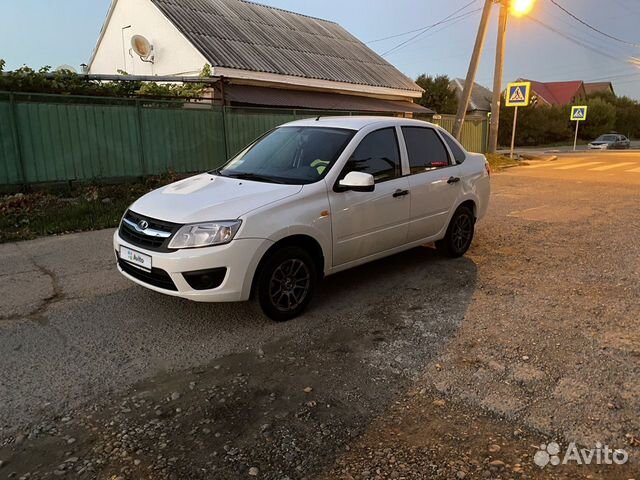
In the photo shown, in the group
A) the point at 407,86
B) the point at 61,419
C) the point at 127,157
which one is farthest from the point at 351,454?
the point at 407,86

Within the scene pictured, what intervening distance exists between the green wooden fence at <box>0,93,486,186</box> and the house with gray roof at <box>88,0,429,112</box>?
2.96 meters

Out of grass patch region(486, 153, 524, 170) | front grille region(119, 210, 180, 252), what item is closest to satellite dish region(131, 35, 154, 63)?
grass patch region(486, 153, 524, 170)

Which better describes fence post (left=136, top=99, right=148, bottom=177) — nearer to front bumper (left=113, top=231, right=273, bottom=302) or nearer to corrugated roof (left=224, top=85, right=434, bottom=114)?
corrugated roof (left=224, top=85, right=434, bottom=114)

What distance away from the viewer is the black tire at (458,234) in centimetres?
626

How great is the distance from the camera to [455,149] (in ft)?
20.7

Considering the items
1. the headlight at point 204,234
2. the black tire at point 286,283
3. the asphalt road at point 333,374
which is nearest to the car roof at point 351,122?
the black tire at point 286,283

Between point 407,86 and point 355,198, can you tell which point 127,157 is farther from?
point 407,86

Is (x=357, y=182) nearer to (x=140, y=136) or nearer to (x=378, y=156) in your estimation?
(x=378, y=156)

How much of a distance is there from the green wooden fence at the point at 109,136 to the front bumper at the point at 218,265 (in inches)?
303

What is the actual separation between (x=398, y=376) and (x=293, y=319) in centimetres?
128

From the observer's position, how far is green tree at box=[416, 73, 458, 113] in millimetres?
43219

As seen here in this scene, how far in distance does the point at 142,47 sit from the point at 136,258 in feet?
58.2

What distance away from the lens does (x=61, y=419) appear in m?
3.03

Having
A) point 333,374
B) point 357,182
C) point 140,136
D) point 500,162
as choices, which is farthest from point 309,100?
point 333,374
